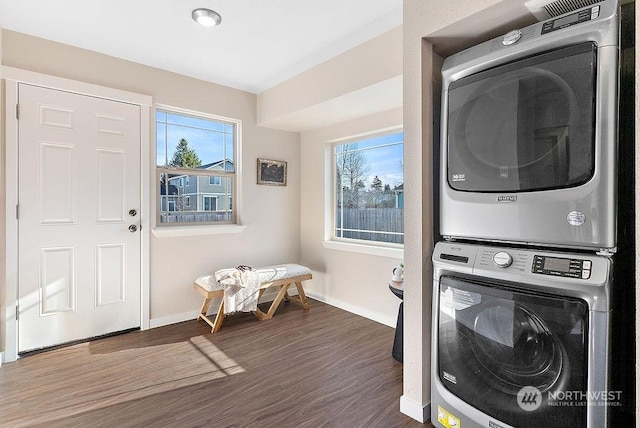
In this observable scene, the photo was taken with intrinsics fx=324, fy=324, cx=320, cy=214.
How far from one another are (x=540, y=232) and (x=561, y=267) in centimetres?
15

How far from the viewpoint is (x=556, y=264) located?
123 centimetres

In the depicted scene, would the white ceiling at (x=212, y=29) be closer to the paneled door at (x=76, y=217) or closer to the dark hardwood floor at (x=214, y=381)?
the paneled door at (x=76, y=217)

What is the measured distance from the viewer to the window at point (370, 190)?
324cm

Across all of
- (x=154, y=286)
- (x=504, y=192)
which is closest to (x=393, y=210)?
(x=504, y=192)

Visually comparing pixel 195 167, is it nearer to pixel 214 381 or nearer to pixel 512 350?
pixel 214 381

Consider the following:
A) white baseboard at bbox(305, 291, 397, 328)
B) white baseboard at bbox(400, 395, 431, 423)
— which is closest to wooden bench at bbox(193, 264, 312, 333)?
white baseboard at bbox(305, 291, 397, 328)

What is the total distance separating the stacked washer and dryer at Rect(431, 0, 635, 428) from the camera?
1.15 metres

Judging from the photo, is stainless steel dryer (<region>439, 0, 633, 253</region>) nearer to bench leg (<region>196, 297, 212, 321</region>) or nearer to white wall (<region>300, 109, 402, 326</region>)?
white wall (<region>300, 109, 402, 326</region>)

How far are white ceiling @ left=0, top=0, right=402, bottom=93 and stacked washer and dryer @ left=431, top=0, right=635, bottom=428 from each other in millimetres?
1065

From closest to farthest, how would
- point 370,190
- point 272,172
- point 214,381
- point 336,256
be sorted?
point 214,381, point 370,190, point 336,256, point 272,172

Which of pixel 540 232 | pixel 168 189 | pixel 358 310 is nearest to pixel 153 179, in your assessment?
pixel 168 189

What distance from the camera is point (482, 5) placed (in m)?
1.43

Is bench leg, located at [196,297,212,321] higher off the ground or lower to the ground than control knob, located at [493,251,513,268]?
lower

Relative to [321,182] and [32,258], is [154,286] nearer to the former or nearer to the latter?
[32,258]
